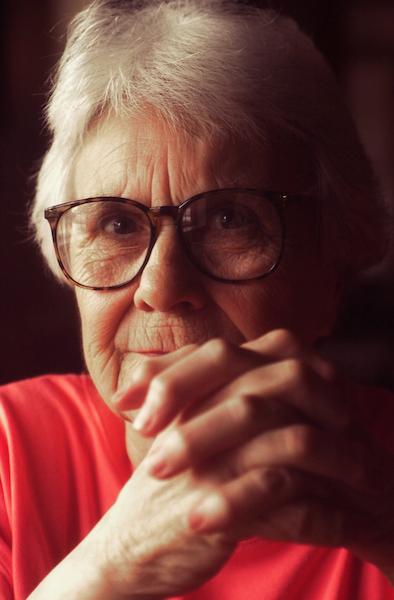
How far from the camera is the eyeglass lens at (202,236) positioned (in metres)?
1.24

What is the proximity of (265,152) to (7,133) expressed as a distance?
1461 millimetres

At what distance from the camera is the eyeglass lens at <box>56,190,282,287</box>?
124cm

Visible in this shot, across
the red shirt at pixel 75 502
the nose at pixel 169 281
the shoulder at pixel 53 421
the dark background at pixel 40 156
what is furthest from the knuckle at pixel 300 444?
the dark background at pixel 40 156

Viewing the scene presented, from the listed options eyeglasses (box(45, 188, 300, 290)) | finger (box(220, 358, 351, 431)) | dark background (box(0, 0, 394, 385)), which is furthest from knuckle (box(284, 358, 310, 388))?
dark background (box(0, 0, 394, 385))

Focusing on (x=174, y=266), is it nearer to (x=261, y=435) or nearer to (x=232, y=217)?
(x=232, y=217)

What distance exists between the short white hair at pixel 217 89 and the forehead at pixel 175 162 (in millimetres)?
18

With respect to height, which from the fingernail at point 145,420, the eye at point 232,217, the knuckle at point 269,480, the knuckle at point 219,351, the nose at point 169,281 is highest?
the eye at point 232,217

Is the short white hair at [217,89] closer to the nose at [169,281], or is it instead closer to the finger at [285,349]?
the nose at [169,281]

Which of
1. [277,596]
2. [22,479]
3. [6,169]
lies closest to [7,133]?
[6,169]

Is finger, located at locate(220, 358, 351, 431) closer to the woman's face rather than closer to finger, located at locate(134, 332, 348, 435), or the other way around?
finger, located at locate(134, 332, 348, 435)

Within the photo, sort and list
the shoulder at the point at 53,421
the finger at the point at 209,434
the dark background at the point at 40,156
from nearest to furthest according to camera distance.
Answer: the finger at the point at 209,434, the shoulder at the point at 53,421, the dark background at the point at 40,156

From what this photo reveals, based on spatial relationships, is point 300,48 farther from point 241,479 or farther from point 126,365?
point 241,479

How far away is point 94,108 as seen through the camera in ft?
4.36

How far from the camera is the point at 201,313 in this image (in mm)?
1241
